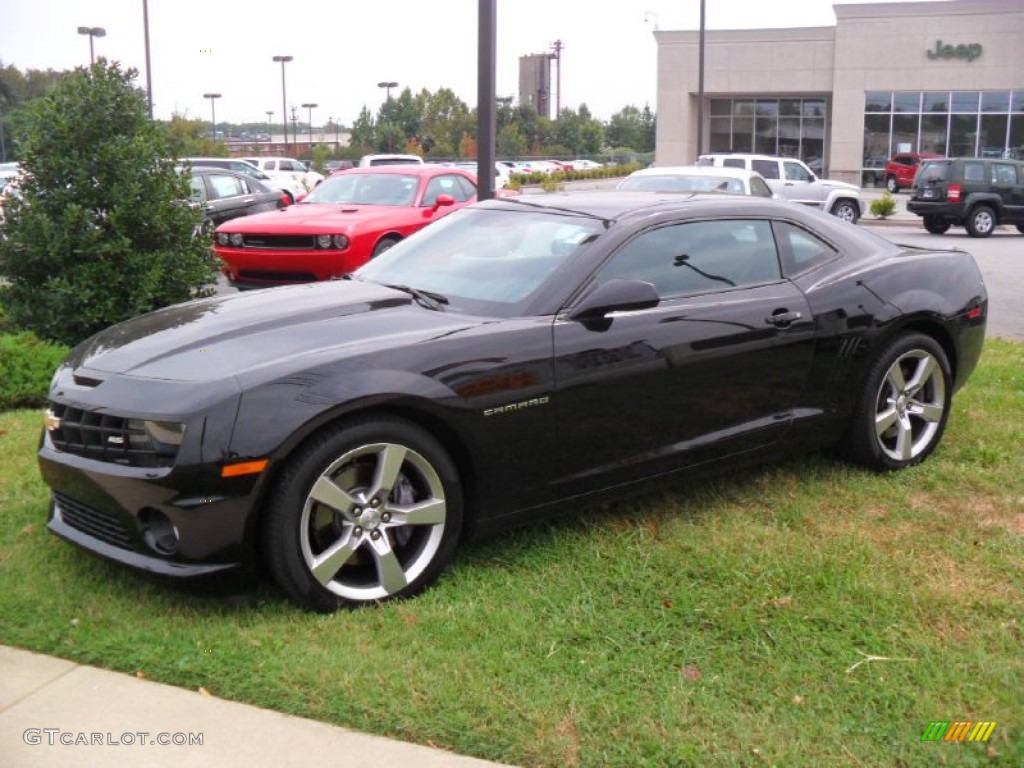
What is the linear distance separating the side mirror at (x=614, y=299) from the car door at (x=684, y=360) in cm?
5

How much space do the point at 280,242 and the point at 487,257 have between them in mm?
6970

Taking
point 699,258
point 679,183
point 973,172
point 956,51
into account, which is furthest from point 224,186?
point 956,51

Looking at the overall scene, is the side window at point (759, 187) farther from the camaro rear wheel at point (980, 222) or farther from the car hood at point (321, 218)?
the camaro rear wheel at point (980, 222)

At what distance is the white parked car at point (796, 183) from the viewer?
2469cm

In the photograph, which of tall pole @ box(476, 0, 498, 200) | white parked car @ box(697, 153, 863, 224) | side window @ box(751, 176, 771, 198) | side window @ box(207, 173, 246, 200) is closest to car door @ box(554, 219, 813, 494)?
tall pole @ box(476, 0, 498, 200)

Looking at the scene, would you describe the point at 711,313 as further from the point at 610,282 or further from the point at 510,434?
the point at 510,434

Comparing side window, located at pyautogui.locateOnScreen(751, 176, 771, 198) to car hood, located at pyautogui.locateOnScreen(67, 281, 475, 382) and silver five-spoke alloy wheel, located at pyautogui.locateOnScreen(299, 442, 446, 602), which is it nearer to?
car hood, located at pyautogui.locateOnScreen(67, 281, 475, 382)

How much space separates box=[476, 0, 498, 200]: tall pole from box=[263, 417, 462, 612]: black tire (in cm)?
507

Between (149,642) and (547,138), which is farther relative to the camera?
(547,138)

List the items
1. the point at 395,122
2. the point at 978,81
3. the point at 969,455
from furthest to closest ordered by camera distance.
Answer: the point at 395,122 < the point at 978,81 < the point at 969,455

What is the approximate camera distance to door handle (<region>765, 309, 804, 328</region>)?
509 centimetres

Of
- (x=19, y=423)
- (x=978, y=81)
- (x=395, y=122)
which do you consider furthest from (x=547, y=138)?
(x=19, y=423)

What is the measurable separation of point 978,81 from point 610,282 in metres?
45.5

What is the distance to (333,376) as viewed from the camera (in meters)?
3.91
